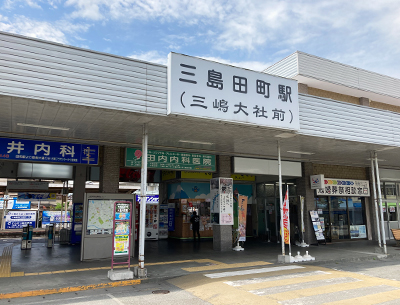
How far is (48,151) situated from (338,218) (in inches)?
585

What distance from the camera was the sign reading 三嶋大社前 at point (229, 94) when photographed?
8.48 meters

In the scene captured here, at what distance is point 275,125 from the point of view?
32.2 feet

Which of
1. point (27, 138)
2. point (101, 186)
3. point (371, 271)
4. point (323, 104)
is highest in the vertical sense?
point (323, 104)

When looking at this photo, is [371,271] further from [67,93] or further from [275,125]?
[67,93]

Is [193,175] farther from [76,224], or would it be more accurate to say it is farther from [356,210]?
[356,210]

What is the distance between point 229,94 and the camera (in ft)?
30.1

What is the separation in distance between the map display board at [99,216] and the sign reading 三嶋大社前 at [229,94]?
16.1 feet

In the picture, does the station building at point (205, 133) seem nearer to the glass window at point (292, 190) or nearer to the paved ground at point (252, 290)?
the glass window at point (292, 190)

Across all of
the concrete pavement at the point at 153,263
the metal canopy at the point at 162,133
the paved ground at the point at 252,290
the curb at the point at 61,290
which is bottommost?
the paved ground at the point at 252,290

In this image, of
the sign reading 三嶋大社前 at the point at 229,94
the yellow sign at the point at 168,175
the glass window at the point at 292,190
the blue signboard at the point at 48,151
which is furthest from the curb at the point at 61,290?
the glass window at the point at 292,190

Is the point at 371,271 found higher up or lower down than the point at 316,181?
lower down

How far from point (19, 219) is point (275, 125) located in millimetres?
19945

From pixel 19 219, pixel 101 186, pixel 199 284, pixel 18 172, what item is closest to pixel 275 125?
pixel 199 284

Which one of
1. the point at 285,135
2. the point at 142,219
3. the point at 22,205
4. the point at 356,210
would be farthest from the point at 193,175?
the point at 22,205
